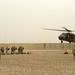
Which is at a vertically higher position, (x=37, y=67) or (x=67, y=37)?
(x=67, y=37)

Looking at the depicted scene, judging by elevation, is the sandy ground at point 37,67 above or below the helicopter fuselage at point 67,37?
below

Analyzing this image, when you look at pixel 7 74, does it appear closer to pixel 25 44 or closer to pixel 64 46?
pixel 64 46

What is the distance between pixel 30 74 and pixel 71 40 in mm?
50871

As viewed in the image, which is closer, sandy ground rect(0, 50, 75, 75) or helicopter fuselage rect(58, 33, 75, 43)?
sandy ground rect(0, 50, 75, 75)

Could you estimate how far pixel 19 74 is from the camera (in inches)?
704

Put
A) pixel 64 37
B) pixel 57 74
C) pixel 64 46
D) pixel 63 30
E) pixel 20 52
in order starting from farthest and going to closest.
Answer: pixel 64 46
pixel 63 30
pixel 64 37
pixel 20 52
pixel 57 74

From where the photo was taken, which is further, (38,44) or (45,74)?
(38,44)

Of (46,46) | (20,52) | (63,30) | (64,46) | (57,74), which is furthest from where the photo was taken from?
(46,46)

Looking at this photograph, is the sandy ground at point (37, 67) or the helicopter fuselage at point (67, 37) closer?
the sandy ground at point (37, 67)

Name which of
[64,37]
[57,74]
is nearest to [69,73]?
[57,74]

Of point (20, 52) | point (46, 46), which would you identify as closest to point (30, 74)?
point (20, 52)

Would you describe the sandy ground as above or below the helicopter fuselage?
below

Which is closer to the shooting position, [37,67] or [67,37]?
[37,67]

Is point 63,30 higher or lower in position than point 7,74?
higher
